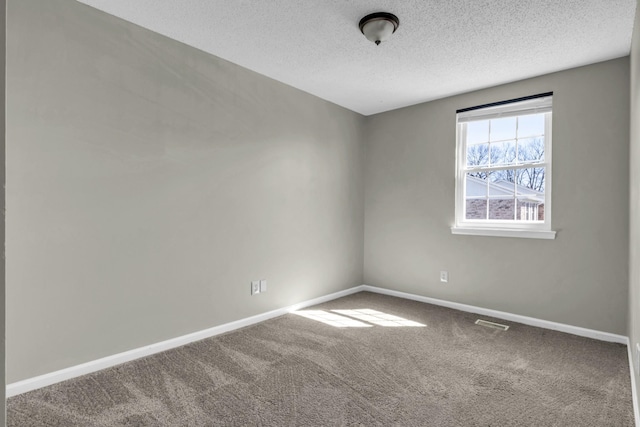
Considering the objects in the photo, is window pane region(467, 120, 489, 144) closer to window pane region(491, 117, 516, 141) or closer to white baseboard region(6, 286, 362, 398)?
window pane region(491, 117, 516, 141)

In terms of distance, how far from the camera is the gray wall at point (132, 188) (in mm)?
2115

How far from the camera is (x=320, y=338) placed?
3.06 m

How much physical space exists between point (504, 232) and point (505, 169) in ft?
2.24

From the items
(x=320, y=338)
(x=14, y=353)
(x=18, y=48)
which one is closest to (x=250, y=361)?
(x=320, y=338)

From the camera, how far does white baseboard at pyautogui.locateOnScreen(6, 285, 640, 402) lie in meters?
2.16

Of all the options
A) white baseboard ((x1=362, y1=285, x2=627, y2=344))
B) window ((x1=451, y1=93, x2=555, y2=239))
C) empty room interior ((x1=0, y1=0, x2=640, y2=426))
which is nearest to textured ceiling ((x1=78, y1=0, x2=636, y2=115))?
empty room interior ((x1=0, y1=0, x2=640, y2=426))

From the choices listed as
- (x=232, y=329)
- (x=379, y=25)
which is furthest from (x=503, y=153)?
(x=232, y=329)

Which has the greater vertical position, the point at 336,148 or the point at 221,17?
the point at 221,17

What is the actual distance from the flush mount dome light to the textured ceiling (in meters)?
0.05

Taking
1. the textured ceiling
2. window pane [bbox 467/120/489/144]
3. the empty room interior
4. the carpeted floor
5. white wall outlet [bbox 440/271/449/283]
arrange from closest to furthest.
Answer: the carpeted floor
the empty room interior
the textured ceiling
window pane [bbox 467/120/489/144]
white wall outlet [bbox 440/271/449/283]

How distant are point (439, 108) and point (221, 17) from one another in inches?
106

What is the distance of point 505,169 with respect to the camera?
3697mm

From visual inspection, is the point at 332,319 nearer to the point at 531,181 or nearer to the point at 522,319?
the point at 522,319

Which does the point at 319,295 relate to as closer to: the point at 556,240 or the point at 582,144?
the point at 556,240
